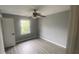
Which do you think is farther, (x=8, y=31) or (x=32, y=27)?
(x=32, y=27)

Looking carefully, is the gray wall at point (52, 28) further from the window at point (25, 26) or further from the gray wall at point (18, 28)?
the window at point (25, 26)

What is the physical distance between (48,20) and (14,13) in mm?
831

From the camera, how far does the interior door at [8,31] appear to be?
43.4 inches

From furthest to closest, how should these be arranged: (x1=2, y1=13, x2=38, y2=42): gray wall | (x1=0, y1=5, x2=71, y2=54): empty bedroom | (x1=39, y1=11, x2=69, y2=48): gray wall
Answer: (x1=39, y1=11, x2=69, y2=48): gray wall < (x1=2, y1=13, x2=38, y2=42): gray wall < (x1=0, y1=5, x2=71, y2=54): empty bedroom

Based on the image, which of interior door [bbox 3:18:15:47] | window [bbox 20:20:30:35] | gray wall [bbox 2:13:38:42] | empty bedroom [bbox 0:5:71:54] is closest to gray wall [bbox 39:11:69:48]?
empty bedroom [bbox 0:5:71:54]

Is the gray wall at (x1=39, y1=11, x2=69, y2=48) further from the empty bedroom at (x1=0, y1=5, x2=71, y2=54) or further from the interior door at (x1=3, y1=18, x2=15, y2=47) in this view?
the interior door at (x1=3, y1=18, x2=15, y2=47)

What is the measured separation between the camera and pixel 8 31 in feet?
3.83

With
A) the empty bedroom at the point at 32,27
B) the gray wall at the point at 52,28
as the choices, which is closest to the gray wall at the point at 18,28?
the empty bedroom at the point at 32,27

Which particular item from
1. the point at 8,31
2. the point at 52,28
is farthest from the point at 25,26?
the point at 52,28

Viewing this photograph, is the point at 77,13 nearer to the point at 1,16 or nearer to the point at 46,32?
the point at 46,32

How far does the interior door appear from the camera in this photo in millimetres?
1102

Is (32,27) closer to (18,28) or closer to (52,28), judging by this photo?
(18,28)
